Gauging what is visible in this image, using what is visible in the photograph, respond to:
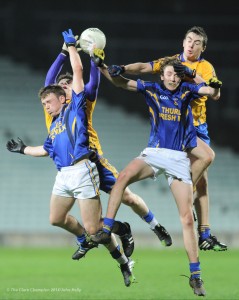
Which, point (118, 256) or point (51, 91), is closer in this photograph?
point (51, 91)

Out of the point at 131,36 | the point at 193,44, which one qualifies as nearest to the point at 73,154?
the point at 193,44

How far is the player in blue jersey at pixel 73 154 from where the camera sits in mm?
8406

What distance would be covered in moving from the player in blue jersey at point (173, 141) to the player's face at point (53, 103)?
0.69 m

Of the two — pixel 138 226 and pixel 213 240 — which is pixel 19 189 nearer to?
pixel 138 226

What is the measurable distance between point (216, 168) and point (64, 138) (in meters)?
11.8

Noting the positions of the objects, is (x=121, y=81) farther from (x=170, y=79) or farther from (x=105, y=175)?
(x=105, y=175)

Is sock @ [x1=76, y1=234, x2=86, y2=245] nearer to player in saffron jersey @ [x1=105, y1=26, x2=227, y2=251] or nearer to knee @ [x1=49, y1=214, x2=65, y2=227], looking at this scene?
knee @ [x1=49, y1=214, x2=65, y2=227]

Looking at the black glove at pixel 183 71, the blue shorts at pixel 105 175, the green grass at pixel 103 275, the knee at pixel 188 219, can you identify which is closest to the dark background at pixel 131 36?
the green grass at pixel 103 275

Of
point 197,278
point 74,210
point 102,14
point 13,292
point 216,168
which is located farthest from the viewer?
point 102,14

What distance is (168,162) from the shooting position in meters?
8.16

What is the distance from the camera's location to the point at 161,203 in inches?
744

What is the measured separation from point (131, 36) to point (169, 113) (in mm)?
13558

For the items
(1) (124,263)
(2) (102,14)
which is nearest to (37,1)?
(2) (102,14)

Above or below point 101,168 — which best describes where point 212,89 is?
above
